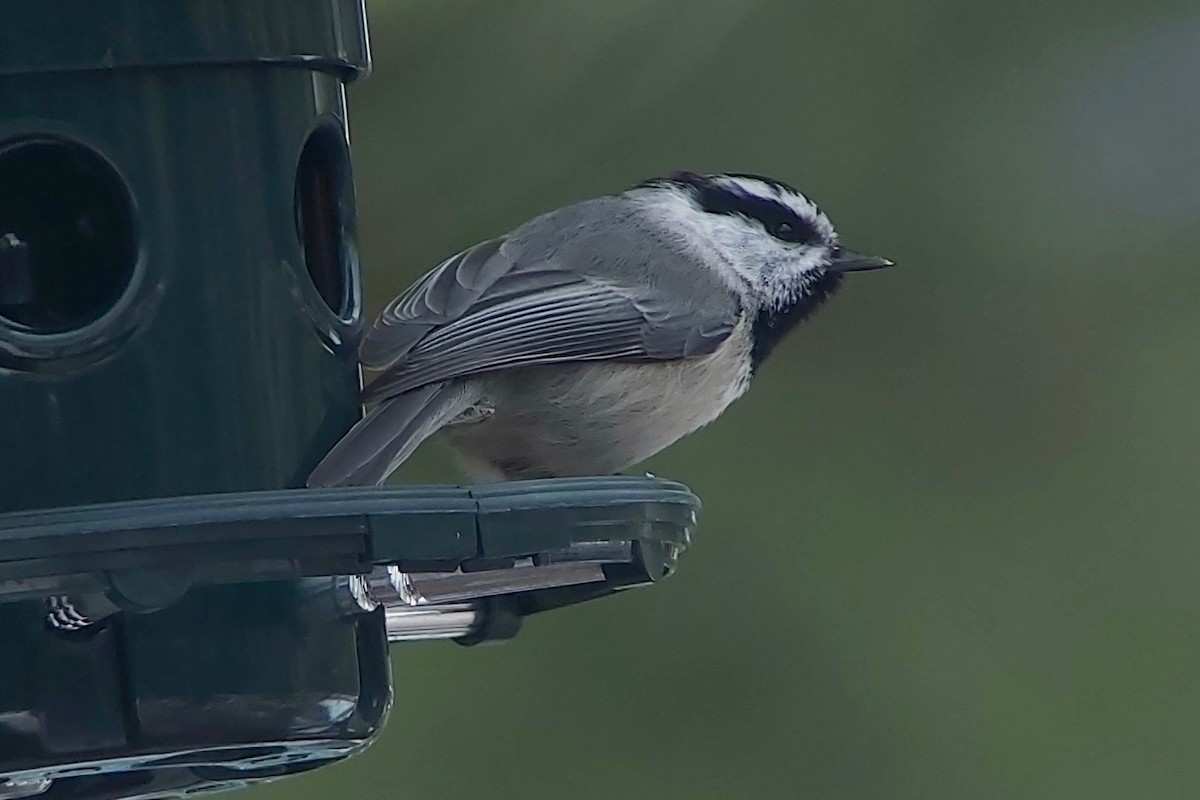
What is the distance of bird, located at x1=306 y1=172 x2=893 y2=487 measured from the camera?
96.0 inches

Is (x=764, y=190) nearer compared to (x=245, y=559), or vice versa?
(x=245, y=559)

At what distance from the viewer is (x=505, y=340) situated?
2531mm

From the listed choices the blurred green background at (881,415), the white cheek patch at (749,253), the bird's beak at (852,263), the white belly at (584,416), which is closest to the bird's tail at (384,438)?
the white belly at (584,416)

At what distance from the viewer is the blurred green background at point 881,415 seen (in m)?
3.70

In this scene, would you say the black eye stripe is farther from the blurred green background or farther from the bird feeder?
the bird feeder

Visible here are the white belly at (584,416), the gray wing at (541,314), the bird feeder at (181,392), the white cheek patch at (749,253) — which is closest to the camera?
the bird feeder at (181,392)

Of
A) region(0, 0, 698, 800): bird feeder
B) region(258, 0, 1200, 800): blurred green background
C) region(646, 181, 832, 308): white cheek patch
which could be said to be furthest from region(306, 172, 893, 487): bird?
region(258, 0, 1200, 800): blurred green background

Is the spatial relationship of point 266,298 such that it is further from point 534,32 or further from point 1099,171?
point 1099,171

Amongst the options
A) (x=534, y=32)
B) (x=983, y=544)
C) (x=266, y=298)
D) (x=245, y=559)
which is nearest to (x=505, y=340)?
(x=266, y=298)

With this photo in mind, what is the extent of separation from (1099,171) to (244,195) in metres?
2.22

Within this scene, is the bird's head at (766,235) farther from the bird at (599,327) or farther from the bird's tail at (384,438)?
the bird's tail at (384,438)

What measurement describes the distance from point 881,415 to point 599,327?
128 cm

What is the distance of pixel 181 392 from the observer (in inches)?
81.7

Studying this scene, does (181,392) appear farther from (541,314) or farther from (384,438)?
(541,314)
